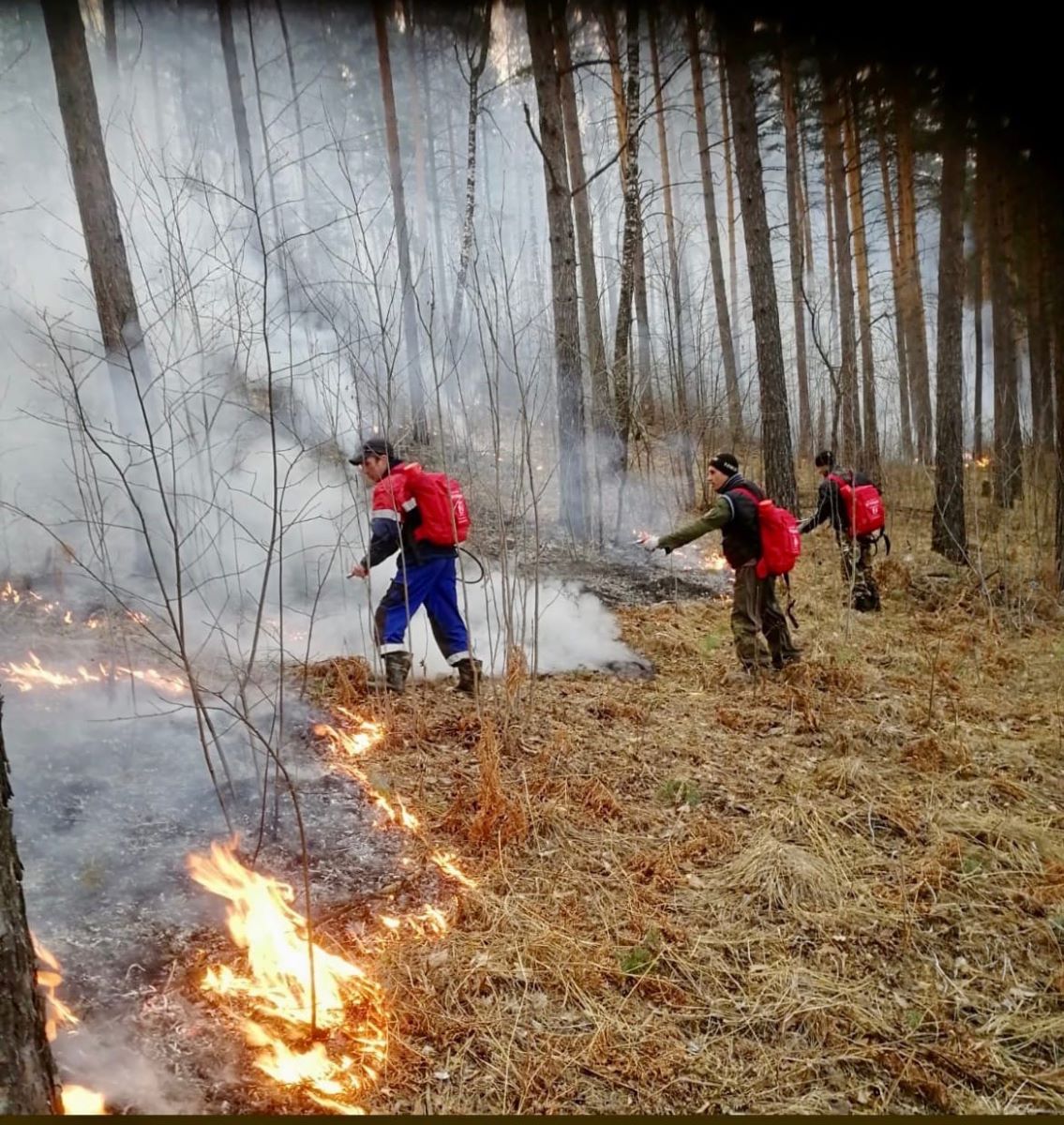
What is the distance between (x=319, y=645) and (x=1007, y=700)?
14.9 feet

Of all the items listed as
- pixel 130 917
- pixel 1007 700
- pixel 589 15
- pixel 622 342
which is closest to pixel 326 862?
pixel 130 917

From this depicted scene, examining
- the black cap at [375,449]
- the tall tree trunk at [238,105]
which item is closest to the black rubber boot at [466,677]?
the black cap at [375,449]

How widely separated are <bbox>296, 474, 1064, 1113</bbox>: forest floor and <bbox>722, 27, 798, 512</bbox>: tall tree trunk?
3458 mm

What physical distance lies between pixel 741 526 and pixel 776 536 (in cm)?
24

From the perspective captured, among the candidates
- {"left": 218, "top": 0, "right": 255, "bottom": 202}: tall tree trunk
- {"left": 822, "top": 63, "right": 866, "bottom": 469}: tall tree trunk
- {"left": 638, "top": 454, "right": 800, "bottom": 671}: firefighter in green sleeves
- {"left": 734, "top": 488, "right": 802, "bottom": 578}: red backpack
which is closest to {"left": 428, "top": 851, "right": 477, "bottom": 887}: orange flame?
{"left": 638, "top": 454, "right": 800, "bottom": 671}: firefighter in green sleeves

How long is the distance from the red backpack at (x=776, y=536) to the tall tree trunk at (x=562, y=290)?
264 centimetres

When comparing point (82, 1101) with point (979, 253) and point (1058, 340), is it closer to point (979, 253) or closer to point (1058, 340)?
point (1058, 340)

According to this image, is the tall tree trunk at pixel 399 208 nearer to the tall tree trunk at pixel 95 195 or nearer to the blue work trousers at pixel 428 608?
the tall tree trunk at pixel 95 195

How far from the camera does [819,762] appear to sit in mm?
3434

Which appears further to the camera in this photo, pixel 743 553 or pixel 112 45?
pixel 112 45

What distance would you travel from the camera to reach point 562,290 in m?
6.60

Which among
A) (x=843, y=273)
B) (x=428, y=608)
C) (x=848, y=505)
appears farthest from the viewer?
(x=843, y=273)

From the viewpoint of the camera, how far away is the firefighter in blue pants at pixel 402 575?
12.4 feet

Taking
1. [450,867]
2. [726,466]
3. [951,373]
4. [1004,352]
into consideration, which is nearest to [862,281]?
[1004,352]
